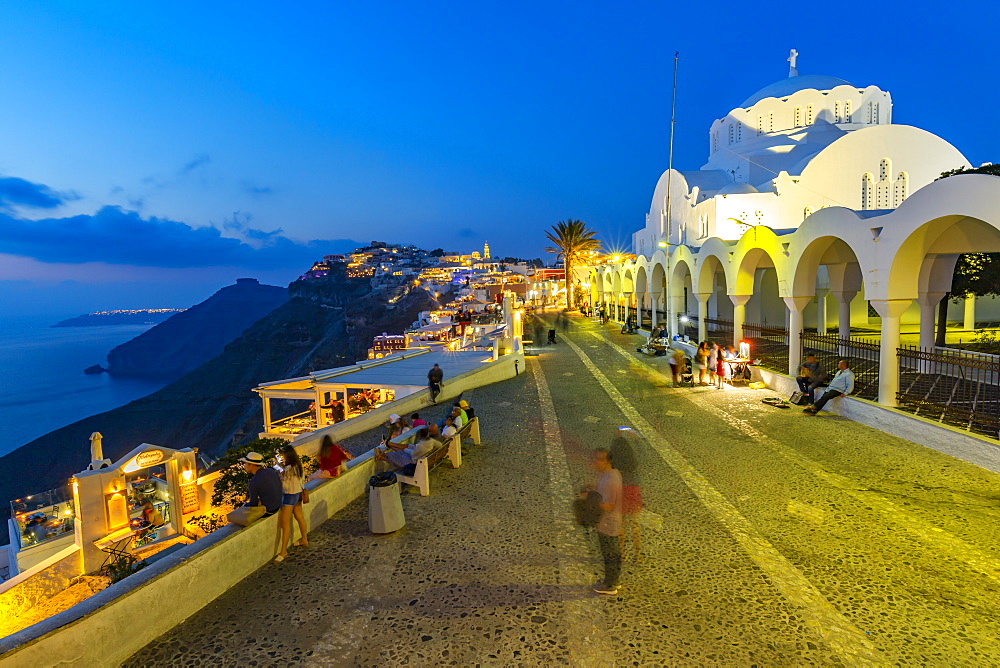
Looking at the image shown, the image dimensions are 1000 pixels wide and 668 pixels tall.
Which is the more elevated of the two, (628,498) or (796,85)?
(796,85)

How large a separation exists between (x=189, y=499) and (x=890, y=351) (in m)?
16.4

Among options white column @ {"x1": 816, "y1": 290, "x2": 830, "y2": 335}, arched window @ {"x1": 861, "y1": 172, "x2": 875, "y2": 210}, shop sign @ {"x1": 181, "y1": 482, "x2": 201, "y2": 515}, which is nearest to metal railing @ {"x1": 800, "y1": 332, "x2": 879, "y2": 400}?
white column @ {"x1": 816, "y1": 290, "x2": 830, "y2": 335}

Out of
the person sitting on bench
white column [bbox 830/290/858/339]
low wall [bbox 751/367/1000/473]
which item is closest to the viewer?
the person sitting on bench

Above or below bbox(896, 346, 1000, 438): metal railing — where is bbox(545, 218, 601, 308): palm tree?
above

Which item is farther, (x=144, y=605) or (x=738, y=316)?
(x=738, y=316)

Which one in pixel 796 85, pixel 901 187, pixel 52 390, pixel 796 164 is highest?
pixel 796 85

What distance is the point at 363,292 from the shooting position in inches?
4835

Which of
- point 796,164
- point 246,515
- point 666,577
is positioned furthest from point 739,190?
point 246,515

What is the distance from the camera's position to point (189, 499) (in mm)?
13039

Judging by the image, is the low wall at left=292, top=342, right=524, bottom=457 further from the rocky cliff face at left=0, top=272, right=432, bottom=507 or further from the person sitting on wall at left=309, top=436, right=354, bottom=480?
the rocky cliff face at left=0, top=272, right=432, bottom=507

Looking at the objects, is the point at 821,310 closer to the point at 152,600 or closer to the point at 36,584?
the point at 152,600

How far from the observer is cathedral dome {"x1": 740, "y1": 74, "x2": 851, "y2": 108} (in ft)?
102

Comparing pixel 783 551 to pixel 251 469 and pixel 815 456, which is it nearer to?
pixel 815 456

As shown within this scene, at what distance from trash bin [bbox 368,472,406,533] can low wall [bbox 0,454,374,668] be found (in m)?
0.89
